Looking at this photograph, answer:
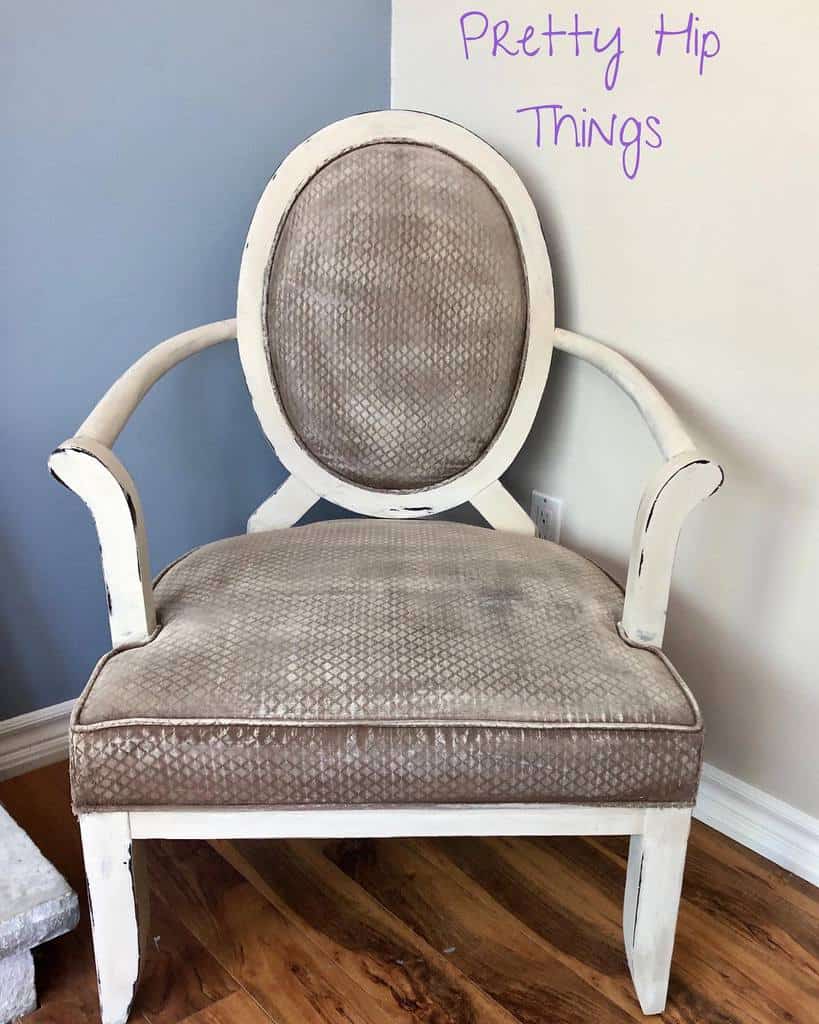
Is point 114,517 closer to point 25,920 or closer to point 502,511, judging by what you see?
point 25,920

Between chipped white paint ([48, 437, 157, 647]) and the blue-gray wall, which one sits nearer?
chipped white paint ([48, 437, 157, 647])

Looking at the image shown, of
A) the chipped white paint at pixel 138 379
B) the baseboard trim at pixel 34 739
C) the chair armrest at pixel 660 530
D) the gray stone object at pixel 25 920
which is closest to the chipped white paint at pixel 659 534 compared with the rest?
the chair armrest at pixel 660 530

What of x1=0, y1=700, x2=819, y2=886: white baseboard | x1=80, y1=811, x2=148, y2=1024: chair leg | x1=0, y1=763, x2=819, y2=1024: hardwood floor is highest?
x1=80, y1=811, x2=148, y2=1024: chair leg

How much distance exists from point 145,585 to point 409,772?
314 mm

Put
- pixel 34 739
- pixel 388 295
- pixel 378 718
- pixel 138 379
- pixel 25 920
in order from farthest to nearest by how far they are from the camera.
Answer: pixel 34 739 → pixel 388 295 → pixel 138 379 → pixel 25 920 → pixel 378 718

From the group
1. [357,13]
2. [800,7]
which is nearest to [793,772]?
[800,7]

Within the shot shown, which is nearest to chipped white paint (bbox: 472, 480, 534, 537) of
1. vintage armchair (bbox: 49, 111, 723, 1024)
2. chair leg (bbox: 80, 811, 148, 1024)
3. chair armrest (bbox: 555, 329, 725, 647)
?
vintage armchair (bbox: 49, 111, 723, 1024)

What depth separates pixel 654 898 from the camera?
3.09 feet

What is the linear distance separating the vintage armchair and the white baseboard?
301 mm

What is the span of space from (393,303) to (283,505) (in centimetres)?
30

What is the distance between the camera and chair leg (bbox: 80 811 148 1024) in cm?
88

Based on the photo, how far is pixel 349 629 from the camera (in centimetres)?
93

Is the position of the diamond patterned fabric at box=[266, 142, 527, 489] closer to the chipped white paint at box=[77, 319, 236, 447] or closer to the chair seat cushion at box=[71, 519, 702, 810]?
the chipped white paint at box=[77, 319, 236, 447]

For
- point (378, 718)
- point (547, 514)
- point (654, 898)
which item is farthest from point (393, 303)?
point (654, 898)
